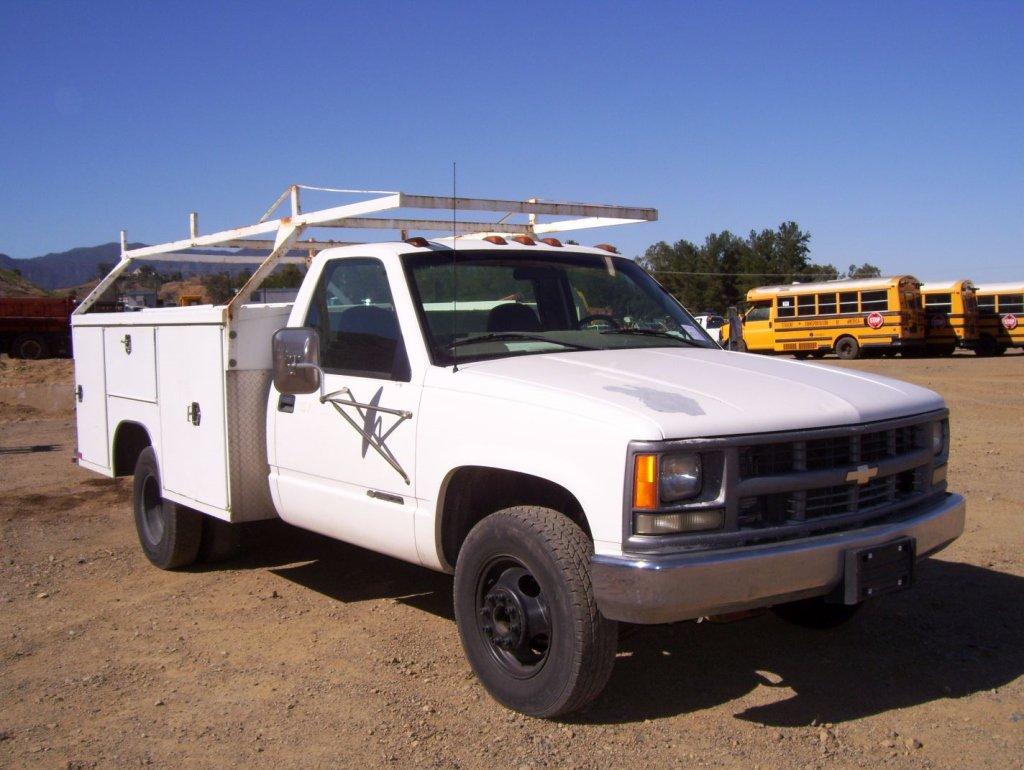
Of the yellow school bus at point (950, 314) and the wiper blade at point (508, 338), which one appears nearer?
the wiper blade at point (508, 338)

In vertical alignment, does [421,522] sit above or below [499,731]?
above

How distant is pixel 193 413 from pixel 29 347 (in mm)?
32520

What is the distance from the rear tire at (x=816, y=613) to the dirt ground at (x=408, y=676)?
58 mm

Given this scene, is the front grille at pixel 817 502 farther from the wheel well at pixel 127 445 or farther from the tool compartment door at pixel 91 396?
the tool compartment door at pixel 91 396

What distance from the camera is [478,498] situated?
457 centimetres

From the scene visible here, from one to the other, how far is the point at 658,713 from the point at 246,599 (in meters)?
2.84

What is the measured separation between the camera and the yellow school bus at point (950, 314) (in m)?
31.2

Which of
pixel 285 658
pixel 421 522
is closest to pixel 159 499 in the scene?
pixel 285 658

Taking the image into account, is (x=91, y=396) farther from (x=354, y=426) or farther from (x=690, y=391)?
(x=690, y=391)

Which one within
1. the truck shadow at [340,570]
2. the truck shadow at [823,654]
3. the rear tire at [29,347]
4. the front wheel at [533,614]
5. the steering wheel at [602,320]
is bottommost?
the rear tire at [29,347]

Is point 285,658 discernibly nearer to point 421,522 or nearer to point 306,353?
point 421,522

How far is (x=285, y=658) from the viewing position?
16.4 ft

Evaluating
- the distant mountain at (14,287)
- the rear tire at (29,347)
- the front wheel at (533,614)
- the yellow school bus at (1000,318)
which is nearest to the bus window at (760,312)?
the yellow school bus at (1000,318)

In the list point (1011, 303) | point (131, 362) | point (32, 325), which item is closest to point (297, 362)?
point (131, 362)
